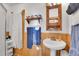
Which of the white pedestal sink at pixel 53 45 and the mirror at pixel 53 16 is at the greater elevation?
the mirror at pixel 53 16

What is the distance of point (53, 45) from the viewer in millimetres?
1489

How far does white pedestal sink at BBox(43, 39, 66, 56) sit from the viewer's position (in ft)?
4.86

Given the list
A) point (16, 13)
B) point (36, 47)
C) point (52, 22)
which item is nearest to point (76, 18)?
point (52, 22)

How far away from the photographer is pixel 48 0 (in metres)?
1.52

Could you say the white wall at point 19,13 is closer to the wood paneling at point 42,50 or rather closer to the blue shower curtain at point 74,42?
the wood paneling at point 42,50

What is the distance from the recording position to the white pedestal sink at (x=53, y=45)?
148cm

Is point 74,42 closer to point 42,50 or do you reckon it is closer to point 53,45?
point 53,45

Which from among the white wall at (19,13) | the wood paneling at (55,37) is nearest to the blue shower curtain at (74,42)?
the wood paneling at (55,37)

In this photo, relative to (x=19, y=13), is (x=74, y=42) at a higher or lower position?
lower

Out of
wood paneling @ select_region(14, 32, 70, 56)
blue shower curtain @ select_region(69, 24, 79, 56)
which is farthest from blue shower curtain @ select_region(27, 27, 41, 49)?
blue shower curtain @ select_region(69, 24, 79, 56)

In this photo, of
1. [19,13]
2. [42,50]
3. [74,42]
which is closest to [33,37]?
[42,50]

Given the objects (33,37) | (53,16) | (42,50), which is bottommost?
(42,50)

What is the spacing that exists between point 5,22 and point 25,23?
0.21 metres

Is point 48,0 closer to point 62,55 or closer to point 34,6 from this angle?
point 34,6
